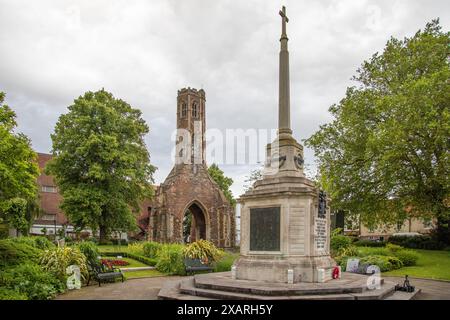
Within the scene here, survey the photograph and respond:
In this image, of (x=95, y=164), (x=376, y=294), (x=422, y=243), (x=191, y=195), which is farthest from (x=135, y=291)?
(x=191, y=195)

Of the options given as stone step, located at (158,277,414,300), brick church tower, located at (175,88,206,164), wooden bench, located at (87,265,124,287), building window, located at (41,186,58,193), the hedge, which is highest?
brick church tower, located at (175,88,206,164)

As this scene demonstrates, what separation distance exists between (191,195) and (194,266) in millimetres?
28456

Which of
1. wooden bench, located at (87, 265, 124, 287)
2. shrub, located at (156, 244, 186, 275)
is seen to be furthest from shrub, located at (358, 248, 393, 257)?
wooden bench, located at (87, 265, 124, 287)

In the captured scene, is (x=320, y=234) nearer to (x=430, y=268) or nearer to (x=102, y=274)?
(x=102, y=274)

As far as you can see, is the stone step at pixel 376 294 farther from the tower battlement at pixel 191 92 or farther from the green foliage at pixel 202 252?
the tower battlement at pixel 191 92

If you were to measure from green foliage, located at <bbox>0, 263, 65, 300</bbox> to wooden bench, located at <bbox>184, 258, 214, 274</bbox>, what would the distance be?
636 cm

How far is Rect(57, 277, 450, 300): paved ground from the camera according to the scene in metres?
11.9

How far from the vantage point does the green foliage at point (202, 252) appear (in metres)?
19.9

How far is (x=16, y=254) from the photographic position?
1524cm

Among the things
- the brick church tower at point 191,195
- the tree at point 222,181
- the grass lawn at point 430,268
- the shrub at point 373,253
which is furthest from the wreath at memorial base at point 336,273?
the tree at point 222,181

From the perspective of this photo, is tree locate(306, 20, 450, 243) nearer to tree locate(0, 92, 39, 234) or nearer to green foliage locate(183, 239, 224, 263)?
green foliage locate(183, 239, 224, 263)

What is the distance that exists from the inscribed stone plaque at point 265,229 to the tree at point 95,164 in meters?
21.5
